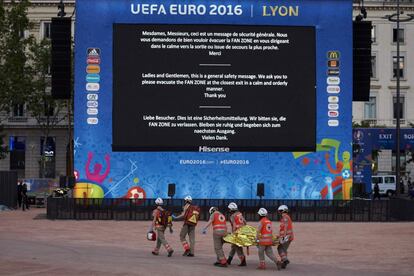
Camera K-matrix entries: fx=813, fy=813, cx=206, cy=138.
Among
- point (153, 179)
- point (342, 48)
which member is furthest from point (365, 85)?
point (153, 179)

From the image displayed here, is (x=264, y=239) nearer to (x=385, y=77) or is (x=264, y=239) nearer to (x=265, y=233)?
(x=265, y=233)

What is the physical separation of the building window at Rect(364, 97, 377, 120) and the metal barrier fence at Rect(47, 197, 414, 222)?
3743 cm

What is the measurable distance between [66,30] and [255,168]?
10.7 metres

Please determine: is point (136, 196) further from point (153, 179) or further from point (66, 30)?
point (66, 30)

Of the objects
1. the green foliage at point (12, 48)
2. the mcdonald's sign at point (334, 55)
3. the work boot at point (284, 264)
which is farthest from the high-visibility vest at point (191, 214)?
the green foliage at point (12, 48)

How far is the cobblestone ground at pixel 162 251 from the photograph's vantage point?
A: 19.2 m

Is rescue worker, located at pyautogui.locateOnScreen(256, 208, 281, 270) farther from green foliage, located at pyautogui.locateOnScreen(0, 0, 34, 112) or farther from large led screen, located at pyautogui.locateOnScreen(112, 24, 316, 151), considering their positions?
green foliage, located at pyautogui.locateOnScreen(0, 0, 34, 112)

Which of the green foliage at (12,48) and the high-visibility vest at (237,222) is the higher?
the green foliage at (12,48)

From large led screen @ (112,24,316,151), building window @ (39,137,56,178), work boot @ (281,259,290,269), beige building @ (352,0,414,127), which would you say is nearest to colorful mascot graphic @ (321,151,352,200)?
large led screen @ (112,24,316,151)

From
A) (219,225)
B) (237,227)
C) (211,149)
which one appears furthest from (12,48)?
Result: (237,227)

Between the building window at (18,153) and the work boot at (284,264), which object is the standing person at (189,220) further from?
the building window at (18,153)

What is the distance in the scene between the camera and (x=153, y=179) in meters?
37.4

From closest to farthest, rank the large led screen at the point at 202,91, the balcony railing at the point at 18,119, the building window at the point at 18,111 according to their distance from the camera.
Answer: the large led screen at the point at 202,91
the balcony railing at the point at 18,119
the building window at the point at 18,111

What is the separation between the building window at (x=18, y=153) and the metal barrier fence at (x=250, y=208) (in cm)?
3722
